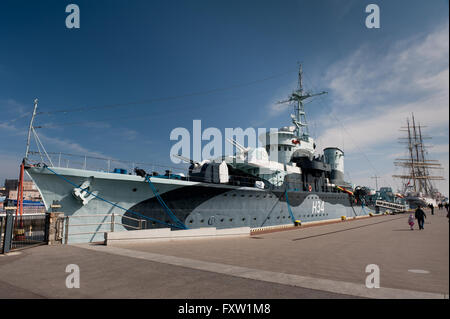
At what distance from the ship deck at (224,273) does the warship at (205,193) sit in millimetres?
3565

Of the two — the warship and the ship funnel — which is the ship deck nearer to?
the warship

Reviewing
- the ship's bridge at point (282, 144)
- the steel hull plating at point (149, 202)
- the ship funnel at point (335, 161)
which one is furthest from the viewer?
the ship funnel at point (335, 161)

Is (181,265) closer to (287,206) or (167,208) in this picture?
(167,208)

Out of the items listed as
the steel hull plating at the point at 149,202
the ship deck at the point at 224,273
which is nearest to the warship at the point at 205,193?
the steel hull plating at the point at 149,202

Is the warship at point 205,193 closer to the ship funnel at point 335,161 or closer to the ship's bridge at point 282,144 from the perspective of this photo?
the ship's bridge at point 282,144

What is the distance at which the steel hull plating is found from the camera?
11648 millimetres

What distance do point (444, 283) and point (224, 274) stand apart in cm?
409

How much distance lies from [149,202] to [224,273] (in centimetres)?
901

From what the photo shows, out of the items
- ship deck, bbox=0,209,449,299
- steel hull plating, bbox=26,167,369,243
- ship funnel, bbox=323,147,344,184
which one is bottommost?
ship deck, bbox=0,209,449,299

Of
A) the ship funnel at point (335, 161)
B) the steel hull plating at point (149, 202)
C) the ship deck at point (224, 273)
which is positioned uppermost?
the ship funnel at point (335, 161)

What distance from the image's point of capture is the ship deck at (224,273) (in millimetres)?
4180

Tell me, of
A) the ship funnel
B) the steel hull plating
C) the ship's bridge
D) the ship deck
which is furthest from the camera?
the ship funnel

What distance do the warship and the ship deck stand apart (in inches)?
Answer: 140

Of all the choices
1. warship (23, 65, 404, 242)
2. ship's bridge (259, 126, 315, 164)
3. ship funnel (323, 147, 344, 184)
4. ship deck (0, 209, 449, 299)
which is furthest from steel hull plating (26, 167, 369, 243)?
ship funnel (323, 147, 344, 184)
